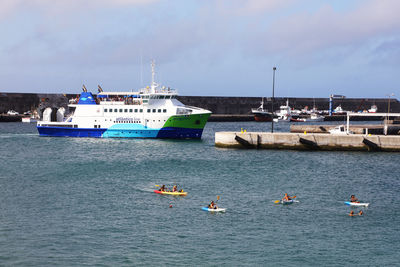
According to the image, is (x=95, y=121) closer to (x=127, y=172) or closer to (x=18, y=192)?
(x=127, y=172)

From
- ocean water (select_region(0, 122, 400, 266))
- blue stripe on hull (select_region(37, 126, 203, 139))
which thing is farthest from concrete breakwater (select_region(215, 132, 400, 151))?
blue stripe on hull (select_region(37, 126, 203, 139))

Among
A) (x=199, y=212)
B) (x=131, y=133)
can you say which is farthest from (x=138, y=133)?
(x=199, y=212)

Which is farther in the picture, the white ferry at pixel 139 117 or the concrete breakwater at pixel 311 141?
the white ferry at pixel 139 117

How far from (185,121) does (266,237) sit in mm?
46696

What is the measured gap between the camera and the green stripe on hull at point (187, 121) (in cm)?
7219

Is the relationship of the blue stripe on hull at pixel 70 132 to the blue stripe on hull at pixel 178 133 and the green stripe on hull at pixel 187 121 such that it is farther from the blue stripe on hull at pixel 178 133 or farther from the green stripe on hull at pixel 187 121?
the green stripe on hull at pixel 187 121

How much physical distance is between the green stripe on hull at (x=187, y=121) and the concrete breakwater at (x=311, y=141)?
30.0 feet

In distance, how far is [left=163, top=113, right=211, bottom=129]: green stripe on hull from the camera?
72188 mm

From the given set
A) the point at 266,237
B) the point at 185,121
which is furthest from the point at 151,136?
the point at 266,237

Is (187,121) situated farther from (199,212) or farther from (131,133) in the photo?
(199,212)

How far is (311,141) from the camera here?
6100 centimetres

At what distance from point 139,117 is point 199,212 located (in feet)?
141

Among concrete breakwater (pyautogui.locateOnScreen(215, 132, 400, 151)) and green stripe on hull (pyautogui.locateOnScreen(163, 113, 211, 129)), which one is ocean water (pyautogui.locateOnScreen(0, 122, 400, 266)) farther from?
green stripe on hull (pyautogui.locateOnScreen(163, 113, 211, 129))

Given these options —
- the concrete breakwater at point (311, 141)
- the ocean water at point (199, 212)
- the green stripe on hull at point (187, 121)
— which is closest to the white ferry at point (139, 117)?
the green stripe on hull at point (187, 121)
